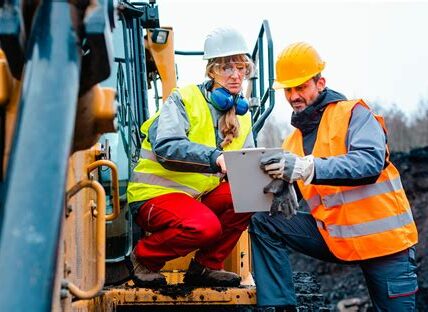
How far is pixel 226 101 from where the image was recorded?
4320 millimetres

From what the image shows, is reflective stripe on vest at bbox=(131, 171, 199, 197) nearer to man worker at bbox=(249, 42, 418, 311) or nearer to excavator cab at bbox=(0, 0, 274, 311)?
man worker at bbox=(249, 42, 418, 311)

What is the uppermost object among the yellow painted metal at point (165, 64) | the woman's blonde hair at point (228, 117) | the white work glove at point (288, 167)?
the yellow painted metal at point (165, 64)

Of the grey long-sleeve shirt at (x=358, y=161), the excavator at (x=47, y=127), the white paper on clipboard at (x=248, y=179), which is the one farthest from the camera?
the grey long-sleeve shirt at (x=358, y=161)

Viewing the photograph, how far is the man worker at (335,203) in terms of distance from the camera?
13.0 feet

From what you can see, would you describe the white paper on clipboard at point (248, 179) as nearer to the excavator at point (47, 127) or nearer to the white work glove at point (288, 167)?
the white work glove at point (288, 167)

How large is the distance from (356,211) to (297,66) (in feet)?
3.05

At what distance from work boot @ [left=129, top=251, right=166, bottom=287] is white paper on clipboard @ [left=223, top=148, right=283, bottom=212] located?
24.0 inches

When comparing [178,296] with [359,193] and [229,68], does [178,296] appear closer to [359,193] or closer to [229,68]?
[359,193]

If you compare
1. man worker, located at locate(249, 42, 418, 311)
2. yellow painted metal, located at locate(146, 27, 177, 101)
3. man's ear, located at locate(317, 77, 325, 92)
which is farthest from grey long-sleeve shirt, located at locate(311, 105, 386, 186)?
yellow painted metal, located at locate(146, 27, 177, 101)

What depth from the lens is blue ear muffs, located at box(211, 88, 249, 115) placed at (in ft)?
14.2

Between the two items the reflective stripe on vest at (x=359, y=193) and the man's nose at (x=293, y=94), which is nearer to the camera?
the reflective stripe on vest at (x=359, y=193)

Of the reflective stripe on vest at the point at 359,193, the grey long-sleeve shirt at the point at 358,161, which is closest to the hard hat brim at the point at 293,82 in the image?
the grey long-sleeve shirt at the point at 358,161

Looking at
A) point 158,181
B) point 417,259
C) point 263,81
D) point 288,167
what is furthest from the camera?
point 417,259

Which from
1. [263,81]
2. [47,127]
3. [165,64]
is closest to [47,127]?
[47,127]
